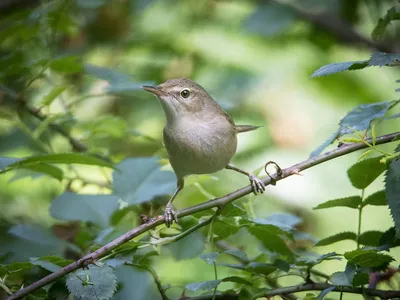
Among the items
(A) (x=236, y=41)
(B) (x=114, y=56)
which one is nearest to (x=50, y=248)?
(B) (x=114, y=56)

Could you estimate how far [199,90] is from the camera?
3.12 meters

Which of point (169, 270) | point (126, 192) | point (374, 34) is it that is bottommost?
point (169, 270)

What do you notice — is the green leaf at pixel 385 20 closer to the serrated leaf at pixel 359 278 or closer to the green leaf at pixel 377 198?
the green leaf at pixel 377 198

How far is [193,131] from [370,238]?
3.52 feet

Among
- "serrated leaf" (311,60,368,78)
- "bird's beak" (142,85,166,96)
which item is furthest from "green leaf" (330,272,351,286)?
"bird's beak" (142,85,166,96)

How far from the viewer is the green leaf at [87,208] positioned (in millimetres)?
2504

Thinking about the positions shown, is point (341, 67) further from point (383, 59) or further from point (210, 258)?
point (210, 258)

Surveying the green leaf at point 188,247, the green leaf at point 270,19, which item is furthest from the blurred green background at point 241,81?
the green leaf at point 188,247

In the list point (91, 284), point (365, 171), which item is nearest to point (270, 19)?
point (365, 171)

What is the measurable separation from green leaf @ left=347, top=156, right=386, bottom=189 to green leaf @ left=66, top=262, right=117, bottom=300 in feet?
2.82

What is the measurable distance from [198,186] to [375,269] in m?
0.96

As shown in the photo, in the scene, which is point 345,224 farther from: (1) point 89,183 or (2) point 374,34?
(2) point 374,34

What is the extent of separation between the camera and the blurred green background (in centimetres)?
407

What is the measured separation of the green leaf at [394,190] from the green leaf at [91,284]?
2.79 feet
